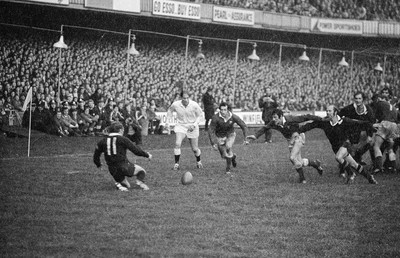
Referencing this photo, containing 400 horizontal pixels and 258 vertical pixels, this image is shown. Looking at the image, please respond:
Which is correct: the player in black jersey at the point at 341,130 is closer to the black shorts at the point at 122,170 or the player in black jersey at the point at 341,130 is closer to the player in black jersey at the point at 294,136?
the player in black jersey at the point at 294,136

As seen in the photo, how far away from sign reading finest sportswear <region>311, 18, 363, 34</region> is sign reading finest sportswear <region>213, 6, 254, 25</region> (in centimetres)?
613

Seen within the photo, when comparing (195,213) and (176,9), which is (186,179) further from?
(176,9)

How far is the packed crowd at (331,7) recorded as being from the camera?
1608 inches

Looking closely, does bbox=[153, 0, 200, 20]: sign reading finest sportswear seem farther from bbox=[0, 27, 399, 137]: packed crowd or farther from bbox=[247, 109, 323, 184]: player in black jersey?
bbox=[247, 109, 323, 184]: player in black jersey

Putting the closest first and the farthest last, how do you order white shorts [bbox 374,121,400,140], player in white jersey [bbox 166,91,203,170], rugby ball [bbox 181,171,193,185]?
rugby ball [bbox 181,171,193,185]
white shorts [bbox 374,121,400,140]
player in white jersey [bbox 166,91,203,170]

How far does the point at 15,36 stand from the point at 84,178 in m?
15.1

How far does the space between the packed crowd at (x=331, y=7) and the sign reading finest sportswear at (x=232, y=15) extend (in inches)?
37.6

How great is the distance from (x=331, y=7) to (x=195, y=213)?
123 feet

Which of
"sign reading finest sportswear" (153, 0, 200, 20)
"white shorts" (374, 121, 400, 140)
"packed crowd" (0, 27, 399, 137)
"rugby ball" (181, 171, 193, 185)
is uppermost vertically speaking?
"sign reading finest sportswear" (153, 0, 200, 20)

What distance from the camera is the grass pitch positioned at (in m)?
9.27

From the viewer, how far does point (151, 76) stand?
33.2 metres

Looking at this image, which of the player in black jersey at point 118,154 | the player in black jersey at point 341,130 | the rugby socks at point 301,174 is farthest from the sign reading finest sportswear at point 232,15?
the player in black jersey at point 118,154

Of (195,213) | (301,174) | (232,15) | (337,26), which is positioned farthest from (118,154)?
(337,26)

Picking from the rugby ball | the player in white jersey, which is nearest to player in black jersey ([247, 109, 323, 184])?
the rugby ball
